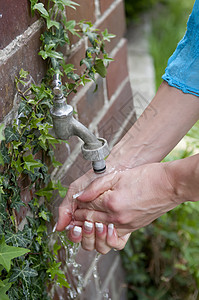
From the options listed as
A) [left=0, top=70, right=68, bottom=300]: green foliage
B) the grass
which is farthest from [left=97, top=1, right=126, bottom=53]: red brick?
the grass

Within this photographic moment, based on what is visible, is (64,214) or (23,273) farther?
(64,214)

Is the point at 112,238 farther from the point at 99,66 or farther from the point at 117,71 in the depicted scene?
the point at 117,71

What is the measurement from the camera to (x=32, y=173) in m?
1.01

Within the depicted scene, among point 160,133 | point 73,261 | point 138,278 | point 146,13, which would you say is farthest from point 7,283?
point 146,13

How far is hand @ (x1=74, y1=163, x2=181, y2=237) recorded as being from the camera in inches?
42.1

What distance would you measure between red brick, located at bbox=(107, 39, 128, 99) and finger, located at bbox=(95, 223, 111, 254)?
532 mm

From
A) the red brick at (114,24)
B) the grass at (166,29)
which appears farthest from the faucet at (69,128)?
the grass at (166,29)

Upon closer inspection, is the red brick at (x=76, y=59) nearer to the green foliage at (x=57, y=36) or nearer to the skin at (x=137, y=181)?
the green foliage at (x=57, y=36)

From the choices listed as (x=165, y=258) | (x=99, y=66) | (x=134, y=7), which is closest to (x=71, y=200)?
(x=99, y=66)

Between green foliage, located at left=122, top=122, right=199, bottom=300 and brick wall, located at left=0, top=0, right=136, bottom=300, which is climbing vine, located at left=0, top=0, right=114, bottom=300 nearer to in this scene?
brick wall, located at left=0, top=0, right=136, bottom=300

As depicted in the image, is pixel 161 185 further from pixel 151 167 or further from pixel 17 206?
pixel 17 206

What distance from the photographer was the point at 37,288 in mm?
1074

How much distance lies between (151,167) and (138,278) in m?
0.97

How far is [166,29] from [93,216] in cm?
260
